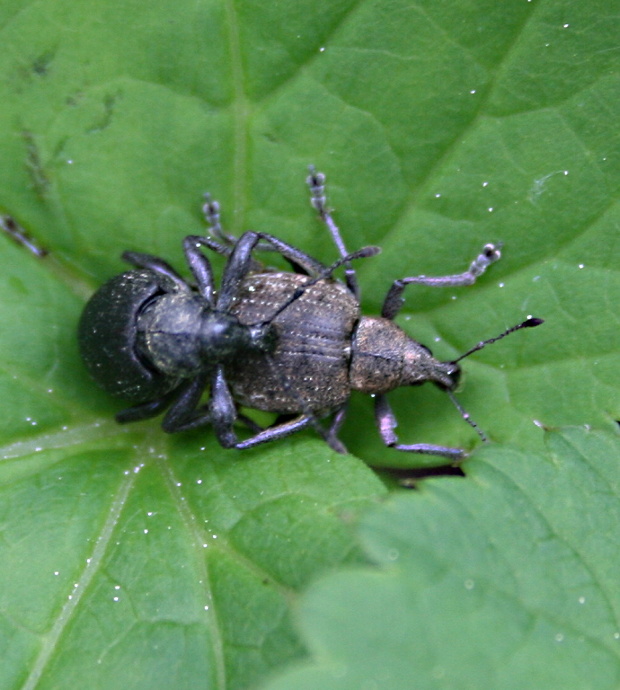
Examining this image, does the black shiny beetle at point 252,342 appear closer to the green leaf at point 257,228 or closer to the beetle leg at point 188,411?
the beetle leg at point 188,411

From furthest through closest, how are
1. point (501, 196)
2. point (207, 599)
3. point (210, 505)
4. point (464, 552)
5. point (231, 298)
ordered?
point (231, 298) < point (501, 196) < point (210, 505) < point (207, 599) < point (464, 552)

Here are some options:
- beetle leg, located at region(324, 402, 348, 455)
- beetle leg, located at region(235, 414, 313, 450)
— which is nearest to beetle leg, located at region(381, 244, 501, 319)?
beetle leg, located at region(324, 402, 348, 455)

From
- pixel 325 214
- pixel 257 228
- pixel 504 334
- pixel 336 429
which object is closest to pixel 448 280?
pixel 504 334

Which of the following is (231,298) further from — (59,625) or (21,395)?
(59,625)

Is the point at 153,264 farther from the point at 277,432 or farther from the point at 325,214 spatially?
the point at 277,432

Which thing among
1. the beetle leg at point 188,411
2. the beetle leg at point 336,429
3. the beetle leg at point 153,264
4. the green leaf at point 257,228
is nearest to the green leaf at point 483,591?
the green leaf at point 257,228

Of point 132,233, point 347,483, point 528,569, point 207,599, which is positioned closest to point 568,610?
point 528,569

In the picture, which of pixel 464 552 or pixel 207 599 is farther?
pixel 207 599

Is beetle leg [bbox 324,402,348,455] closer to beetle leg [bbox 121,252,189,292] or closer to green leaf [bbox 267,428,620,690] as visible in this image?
green leaf [bbox 267,428,620,690]

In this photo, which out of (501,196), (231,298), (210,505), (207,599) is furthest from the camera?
(231,298)
